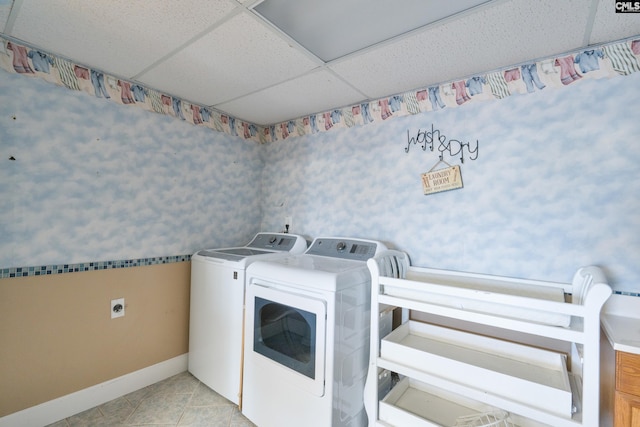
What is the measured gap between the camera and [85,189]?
6.11 ft

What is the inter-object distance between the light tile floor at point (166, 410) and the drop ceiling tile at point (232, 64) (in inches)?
89.7

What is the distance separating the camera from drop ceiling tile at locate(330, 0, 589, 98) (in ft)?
4.04

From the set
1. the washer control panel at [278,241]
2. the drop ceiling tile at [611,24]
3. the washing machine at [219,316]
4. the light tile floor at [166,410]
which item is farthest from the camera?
the washer control panel at [278,241]

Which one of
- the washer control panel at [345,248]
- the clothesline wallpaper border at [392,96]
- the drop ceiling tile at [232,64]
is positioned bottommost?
the washer control panel at [345,248]

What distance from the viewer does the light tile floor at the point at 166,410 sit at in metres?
1.74

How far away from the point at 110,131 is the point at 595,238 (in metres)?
3.06

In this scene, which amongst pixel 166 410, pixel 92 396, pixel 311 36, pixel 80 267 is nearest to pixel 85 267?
pixel 80 267

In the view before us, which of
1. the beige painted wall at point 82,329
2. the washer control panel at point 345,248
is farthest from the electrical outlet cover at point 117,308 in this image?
the washer control panel at point 345,248

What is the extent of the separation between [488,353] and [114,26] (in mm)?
2668

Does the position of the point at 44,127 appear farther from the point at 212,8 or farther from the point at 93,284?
the point at 212,8

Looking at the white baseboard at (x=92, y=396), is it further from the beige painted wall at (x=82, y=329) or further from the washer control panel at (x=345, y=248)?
the washer control panel at (x=345, y=248)

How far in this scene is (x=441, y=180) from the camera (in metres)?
1.89

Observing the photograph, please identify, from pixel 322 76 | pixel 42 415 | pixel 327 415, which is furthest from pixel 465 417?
pixel 42 415

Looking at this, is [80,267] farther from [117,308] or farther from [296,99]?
[296,99]
